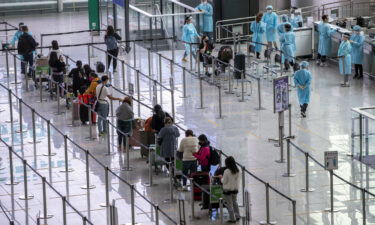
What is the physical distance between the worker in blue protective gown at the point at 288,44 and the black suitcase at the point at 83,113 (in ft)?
28.3

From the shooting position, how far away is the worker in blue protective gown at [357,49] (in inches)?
1224

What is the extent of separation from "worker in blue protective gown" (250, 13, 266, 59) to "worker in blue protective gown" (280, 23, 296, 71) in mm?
1417

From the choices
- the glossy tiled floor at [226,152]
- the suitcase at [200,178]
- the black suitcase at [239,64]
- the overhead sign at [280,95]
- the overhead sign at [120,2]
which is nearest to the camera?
the suitcase at [200,178]

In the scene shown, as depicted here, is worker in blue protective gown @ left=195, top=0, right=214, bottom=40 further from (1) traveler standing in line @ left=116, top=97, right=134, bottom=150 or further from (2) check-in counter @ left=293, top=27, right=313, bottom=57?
(1) traveler standing in line @ left=116, top=97, right=134, bottom=150

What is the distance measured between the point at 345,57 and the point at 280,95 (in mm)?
8446

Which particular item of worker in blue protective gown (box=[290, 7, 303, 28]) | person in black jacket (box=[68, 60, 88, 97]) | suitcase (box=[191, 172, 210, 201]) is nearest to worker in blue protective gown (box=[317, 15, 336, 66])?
worker in blue protective gown (box=[290, 7, 303, 28])

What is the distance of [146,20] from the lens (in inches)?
1380

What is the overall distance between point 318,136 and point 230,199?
670 centimetres

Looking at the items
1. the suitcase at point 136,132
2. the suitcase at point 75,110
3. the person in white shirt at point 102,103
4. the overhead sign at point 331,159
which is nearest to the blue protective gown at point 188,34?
the suitcase at point 75,110

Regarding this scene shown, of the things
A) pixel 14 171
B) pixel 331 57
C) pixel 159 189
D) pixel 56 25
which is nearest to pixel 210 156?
pixel 159 189

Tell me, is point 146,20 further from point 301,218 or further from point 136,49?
point 301,218

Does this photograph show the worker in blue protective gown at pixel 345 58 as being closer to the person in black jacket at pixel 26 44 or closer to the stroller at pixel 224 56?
the stroller at pixel 224 56

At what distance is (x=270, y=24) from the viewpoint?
34.3 meters

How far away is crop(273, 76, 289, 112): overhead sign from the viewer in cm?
2233
